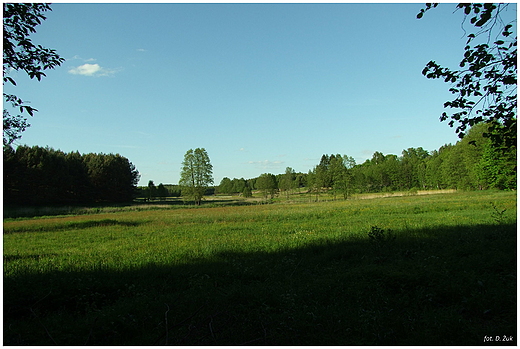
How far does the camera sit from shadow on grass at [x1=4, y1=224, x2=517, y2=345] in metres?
4.26

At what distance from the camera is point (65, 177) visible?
5809 centimetres

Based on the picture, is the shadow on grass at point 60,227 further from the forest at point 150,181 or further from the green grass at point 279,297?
the forest at point 150,181

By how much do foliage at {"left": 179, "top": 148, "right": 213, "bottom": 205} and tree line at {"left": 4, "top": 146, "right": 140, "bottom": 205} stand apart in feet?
66.2

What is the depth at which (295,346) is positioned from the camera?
3.90 metres

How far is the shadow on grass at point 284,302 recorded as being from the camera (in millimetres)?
4258

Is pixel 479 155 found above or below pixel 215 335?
above

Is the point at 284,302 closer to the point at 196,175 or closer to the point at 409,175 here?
the point at 196,175

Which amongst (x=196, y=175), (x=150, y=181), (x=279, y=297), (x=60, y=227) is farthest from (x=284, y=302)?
(x=150, y=181)

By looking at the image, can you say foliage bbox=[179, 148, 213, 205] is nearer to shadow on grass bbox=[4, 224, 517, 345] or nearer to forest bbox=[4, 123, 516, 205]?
forest bbox=[4, 123, 516, 205]

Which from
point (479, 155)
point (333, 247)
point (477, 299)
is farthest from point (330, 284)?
point (479, 155)

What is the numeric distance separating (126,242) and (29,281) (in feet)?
27.0

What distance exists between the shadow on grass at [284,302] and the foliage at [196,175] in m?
50.4

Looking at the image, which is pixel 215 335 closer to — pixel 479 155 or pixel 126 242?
pixel 126 242

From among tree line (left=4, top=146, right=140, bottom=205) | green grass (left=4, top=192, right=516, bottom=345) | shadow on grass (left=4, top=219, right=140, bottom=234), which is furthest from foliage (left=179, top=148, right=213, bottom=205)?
green grass (left=4, top=192, right=516, bottom=345)
